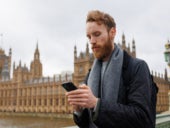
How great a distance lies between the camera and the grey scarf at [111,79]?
4.44 ft

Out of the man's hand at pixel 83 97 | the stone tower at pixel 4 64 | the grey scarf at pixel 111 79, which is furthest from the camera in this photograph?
the stone tower at pixel 4 64

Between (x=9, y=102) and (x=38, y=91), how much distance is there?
9.70 meters

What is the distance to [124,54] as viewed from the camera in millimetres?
1522

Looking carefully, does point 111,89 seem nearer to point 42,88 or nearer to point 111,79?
point 111,79

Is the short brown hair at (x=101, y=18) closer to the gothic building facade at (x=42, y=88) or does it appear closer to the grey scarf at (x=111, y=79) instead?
the grey scarf at (x=111, y=79)

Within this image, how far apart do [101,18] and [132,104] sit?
55 centimetres

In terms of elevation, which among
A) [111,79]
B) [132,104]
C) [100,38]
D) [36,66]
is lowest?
[132,104]

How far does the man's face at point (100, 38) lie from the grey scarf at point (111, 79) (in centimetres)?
6

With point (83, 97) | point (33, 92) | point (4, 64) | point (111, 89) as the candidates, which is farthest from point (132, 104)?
point (4, 64)

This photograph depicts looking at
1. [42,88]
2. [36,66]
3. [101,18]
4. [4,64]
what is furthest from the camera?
[4,64]

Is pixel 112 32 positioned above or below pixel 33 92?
above

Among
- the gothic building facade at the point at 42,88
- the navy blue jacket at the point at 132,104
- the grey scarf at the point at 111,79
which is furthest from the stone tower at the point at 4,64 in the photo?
the navy blue jacket at the point at 132,104

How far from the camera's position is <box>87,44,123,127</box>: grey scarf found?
4.44 feet

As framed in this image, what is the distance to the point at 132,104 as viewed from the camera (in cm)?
128
